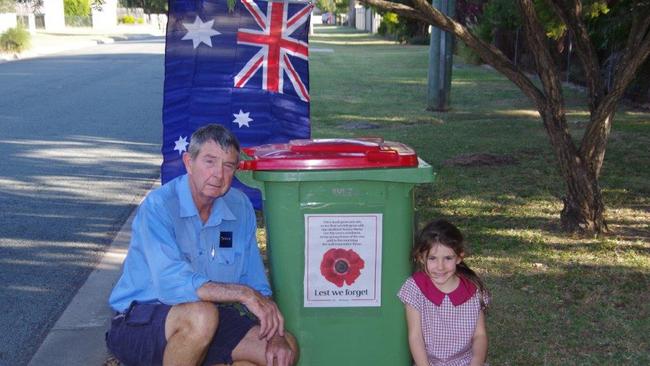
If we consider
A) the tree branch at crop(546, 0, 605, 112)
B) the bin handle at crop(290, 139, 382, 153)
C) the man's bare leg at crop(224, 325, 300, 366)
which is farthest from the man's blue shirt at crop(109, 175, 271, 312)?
the tree branch at crop(546, 0, 605, 112)

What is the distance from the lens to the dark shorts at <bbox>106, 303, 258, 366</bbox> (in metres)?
3.19

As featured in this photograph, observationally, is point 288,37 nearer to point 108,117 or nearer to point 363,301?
point 363,301

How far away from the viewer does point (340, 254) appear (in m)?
3.49

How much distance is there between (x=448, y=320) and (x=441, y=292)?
4.5 inches

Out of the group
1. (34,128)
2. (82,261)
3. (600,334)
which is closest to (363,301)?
(600,334)

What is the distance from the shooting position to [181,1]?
21.3 ft

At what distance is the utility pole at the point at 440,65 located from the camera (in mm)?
15250

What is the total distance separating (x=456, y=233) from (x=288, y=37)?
3.68 m

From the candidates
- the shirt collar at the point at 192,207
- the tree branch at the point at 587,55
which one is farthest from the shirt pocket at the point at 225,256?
the tree branch at the point at 587,55

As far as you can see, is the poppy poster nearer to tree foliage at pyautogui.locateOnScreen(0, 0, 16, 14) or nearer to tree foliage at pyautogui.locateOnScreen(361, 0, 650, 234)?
tree foliage at pyautogui.locateOnScreen(361, 0, 650, 234)

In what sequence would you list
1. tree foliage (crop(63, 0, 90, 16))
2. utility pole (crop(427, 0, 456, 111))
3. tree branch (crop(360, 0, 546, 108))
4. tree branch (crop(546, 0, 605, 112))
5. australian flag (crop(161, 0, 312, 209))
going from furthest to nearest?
1. utility pole (crop(427, 0, 456, 111))
2. australian flag (crop(161, 0, 312, 209))
3. tree foliage (crop(63, 0, 90, 16))
4. tree branch (crop(546, 0, 605, 112))
5. tree branch (crop(360, 0, 546, 108))

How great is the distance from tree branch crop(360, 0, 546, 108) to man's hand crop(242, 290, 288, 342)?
10.0 ft

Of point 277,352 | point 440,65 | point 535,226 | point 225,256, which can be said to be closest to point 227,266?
point 225,256

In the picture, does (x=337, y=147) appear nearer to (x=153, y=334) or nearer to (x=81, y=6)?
(x=153, y=334)
